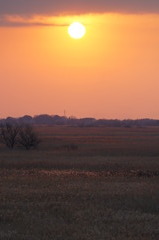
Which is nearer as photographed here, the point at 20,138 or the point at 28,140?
the point at 28,140

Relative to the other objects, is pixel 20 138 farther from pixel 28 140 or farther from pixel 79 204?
pixel 79 204

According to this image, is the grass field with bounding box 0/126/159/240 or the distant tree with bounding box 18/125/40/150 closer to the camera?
the grass field with bounding box 0/126/159/240

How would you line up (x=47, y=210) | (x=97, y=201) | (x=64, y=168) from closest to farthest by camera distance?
(x=47, y=210) → (x=97, y=201) → (x=64, y=168)

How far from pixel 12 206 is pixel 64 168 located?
1625 cm

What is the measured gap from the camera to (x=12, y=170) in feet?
107

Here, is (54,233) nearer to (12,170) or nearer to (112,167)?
(12,170)

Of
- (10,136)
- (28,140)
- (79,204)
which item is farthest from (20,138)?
(79,204)

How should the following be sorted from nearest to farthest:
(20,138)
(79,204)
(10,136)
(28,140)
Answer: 1. (79,204)
2. (28,140)
3. (20,138)
4. (10,136)

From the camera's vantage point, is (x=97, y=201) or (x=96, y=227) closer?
(x=96, y=227)

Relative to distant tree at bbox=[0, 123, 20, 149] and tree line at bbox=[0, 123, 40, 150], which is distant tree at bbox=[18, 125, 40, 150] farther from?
distant tree at bbox=[0, 123, 20, 149]

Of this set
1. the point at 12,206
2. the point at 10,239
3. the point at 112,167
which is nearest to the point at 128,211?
the point at 12,206

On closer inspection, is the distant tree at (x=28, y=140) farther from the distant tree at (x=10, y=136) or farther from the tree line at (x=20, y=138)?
the distant tree at (x=10, y=136)

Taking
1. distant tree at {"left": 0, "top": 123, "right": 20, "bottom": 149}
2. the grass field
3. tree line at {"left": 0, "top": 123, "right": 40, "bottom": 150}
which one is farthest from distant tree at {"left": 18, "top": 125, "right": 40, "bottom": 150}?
the grass field

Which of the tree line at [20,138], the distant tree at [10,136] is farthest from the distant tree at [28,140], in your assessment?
the distant tree at [10,136]
